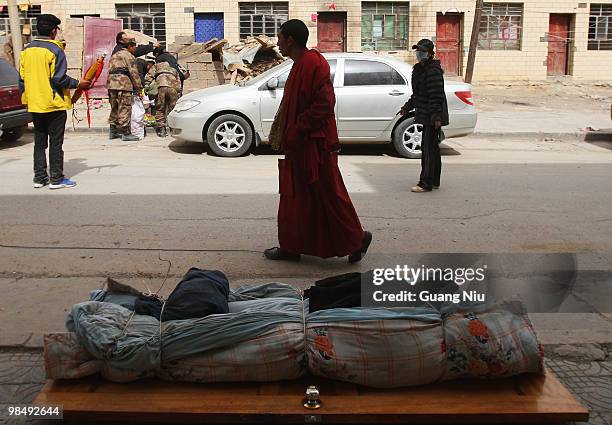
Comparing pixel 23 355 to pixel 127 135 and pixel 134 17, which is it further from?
pixel 134 17

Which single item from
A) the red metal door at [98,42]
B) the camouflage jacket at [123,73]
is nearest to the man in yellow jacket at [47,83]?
the camouflage jacket at [123,73]

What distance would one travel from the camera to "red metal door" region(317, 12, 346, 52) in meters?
25.5

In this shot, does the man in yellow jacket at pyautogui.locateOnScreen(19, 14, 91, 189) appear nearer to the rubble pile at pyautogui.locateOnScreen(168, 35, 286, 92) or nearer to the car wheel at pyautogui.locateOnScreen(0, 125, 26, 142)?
the car wheel at pyautogui.locateOnScreen(0, 125, 26, 142)

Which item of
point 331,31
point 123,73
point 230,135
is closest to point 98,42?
point 123,73

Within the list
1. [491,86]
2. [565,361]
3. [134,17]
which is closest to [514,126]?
[491,86]

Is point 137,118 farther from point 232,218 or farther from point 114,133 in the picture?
point 232,218

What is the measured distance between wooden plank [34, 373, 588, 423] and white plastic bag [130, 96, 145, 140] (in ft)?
34.8

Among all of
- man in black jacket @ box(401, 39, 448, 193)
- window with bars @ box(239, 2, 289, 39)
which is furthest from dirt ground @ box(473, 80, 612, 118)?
man in black jacket @ box(401, 39, 448, 193)

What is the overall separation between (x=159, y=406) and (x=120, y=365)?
291 millimetres

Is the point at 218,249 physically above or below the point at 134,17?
below

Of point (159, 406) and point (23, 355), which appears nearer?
point (159, 406)

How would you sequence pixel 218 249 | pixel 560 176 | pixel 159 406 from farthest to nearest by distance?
pixel 560 176 → pixel 218 249 → pixel 159 406

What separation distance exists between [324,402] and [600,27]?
87.3ft

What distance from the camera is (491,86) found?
992 inches
